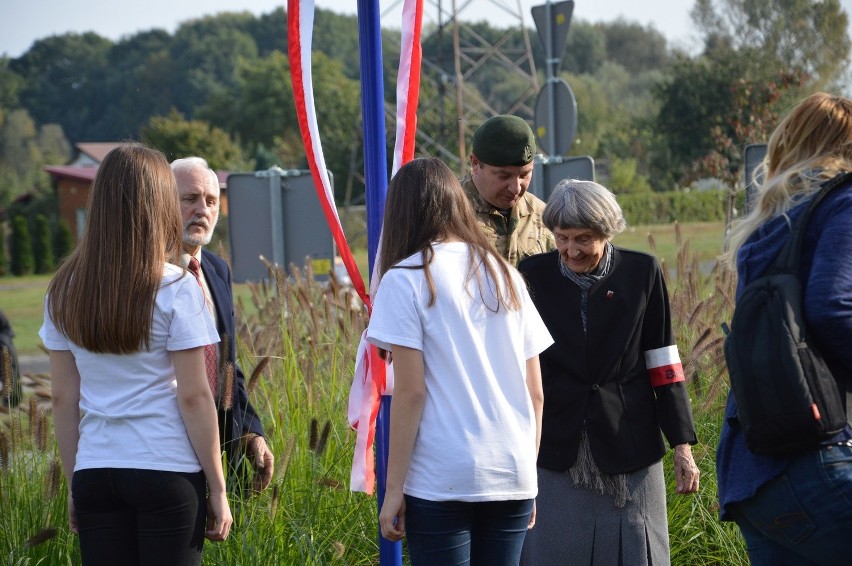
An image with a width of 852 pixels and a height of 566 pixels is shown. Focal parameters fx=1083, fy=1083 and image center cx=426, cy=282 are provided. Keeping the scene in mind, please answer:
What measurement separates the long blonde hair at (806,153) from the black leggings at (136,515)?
1633mm

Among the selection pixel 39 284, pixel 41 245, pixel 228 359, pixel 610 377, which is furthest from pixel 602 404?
pixel 41 245

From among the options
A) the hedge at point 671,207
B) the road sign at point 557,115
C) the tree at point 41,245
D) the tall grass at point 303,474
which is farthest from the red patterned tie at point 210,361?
the tree at point 41,245

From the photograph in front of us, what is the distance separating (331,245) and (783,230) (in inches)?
210

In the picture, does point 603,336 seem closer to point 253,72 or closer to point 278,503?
point 278,503

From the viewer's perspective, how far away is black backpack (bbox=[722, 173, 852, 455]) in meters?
2.46

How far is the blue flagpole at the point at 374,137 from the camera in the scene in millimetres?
3721

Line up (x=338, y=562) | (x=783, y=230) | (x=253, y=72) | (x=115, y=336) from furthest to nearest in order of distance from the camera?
(x=253, y=72) < (x=338, y=562) < (x=115, y=336) < (x=783, y=230)

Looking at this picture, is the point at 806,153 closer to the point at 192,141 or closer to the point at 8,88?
the point at 192,141

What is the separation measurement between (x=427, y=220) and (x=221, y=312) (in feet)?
3.93

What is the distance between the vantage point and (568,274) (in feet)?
12.0

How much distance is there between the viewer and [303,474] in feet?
14.4

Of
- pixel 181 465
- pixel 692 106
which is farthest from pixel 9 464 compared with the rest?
pixel 692 106

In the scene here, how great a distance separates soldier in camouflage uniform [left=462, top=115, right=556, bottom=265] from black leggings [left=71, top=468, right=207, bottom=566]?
1561mm

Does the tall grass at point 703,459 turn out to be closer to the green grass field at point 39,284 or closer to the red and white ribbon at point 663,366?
the red and white ribbon at point 663,366
